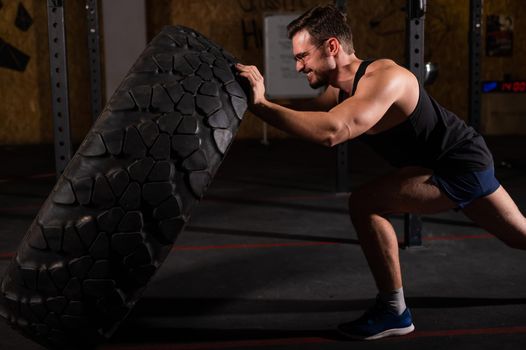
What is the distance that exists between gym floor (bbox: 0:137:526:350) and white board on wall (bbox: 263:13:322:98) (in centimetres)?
323

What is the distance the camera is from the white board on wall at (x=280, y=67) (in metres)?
7.74

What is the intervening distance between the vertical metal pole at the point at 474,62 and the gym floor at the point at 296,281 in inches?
27.1

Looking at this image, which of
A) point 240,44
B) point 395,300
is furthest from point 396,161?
point 240,44

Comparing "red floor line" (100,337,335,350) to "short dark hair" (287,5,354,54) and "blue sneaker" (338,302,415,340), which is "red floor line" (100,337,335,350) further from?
"short dark hair" (287,5,354,54)

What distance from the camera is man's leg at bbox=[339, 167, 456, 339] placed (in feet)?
6.66

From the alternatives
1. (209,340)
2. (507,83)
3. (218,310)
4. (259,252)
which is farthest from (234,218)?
(507,83)

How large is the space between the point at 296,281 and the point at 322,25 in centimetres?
121

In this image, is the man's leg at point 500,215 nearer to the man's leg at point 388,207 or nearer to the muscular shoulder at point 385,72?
the man's leg at point 388,207

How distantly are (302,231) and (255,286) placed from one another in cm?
101

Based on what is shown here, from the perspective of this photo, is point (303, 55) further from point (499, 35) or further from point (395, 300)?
point (499, 35)

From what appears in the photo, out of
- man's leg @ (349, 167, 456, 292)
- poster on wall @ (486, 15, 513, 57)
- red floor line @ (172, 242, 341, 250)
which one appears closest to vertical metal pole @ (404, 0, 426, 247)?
red floor line @ (172, 242, 341, 250)

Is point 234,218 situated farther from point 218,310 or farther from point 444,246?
point 218,310

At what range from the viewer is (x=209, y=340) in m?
2.07

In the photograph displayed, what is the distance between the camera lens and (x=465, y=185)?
1.99 m
